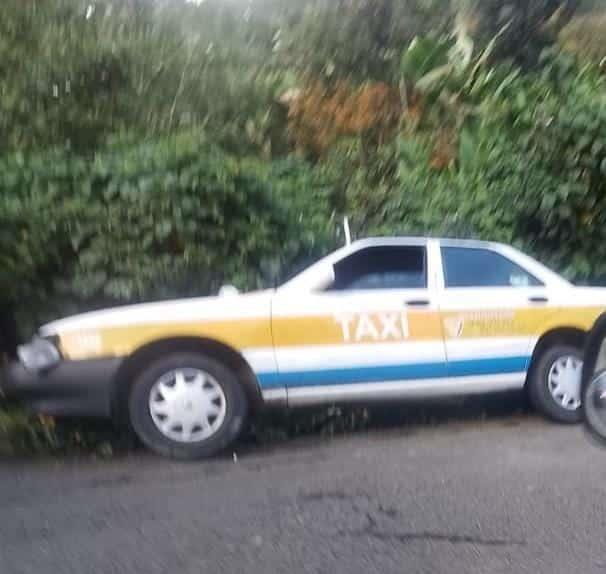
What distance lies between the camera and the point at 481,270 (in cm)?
815

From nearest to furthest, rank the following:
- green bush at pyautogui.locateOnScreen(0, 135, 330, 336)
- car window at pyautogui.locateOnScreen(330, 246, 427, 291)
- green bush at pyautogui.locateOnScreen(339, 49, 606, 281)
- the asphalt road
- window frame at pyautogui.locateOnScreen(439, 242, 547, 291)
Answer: the asphalt road, car window at pyautogui.locateOnScreen(330, 246, 427, 291), window frame at pyautogui.locateOnScreen(439, 242, 547, 291), green bush at pyautogui.locateOnScreen(0, 135, 330, 336), green bush at pyautogui.locateOnScreen(339, 49, 606, 281)

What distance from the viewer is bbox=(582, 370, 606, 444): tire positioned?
21.9ft

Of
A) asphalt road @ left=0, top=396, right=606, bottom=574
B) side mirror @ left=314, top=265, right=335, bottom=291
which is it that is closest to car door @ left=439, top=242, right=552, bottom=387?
asphalt road @ left=0, top=396, right=606, bottom=574

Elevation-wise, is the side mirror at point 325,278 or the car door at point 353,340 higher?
the side mirror at point 325,278

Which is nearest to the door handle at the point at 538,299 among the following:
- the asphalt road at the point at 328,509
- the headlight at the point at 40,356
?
the asphalt road at the point at 328,509

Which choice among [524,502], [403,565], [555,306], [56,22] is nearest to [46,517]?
[403,565]

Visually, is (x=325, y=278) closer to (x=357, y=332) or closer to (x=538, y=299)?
(x=357, y=332)

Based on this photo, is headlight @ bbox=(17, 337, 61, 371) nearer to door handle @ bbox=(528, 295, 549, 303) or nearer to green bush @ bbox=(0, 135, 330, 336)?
green bush @ bbox=(0, 135, 330, 336)

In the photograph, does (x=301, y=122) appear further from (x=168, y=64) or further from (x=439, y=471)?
(x=439, y=471)

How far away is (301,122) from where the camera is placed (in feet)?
42.8

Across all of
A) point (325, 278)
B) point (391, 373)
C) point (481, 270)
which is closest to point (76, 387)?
point (325, 278)

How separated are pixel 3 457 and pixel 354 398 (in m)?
2.38

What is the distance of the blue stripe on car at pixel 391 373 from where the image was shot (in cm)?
755

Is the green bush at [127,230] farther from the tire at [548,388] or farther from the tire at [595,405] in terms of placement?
the tire at [595,405]
